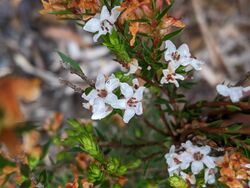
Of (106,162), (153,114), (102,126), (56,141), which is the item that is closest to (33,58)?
(102,126)

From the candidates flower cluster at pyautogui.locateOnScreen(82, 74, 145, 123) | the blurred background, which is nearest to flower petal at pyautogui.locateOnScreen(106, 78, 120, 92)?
flower cluster at pyautogui.locateOnScreen(82, 74, 145, 123)

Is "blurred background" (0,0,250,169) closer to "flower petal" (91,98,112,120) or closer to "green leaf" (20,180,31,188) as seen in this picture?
"green leaf" (20,180,31,188)

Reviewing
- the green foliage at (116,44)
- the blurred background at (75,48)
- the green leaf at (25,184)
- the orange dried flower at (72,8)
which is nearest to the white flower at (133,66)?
the green foliage at (116,44)

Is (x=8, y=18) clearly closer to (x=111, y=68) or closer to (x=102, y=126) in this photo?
(x=111, y=68)

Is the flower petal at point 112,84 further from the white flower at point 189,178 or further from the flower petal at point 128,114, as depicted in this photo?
the white flower at point 189,178

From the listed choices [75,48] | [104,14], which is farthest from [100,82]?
[75,48]

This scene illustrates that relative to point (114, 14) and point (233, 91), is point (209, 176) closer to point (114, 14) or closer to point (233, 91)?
point (233, 91)

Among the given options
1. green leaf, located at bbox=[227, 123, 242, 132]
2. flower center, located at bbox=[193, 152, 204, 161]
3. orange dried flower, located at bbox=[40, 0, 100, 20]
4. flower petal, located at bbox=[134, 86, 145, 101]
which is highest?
orange dried flower, located at bbox=[40, 0, 100, 20]
